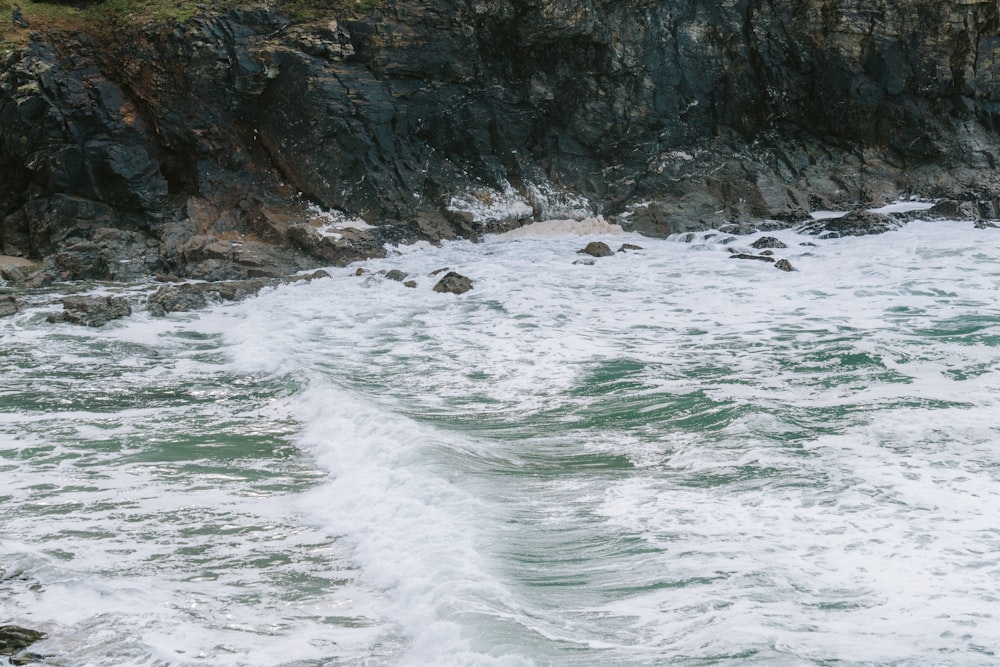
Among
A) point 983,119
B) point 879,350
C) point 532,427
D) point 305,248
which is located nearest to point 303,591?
point 532,427

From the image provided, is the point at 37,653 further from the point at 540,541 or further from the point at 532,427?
the point at 532,427

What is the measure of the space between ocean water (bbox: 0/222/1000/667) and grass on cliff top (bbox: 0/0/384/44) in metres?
8.32

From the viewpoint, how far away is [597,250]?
17172 mm

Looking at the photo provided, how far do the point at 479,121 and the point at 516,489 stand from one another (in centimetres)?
1441

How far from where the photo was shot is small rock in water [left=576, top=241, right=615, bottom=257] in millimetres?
17141

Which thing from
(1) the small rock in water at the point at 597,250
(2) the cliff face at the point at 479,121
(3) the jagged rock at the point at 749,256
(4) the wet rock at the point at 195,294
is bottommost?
(3) the jagged rock at the point at 749,256

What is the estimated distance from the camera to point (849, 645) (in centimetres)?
433

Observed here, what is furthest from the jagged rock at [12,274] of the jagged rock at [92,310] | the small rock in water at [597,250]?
the small rock in water at [597,250]

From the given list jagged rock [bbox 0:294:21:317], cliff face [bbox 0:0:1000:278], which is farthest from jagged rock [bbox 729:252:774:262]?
jagged rock [bbox 0:294:21:317]

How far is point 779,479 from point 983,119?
57.0 ft

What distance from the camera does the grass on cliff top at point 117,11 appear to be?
59.9 ft

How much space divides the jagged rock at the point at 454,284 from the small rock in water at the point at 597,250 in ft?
10.3

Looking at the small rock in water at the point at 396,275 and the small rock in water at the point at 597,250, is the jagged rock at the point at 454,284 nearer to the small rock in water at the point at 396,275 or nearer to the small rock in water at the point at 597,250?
the small rock in water at the point at 396,275

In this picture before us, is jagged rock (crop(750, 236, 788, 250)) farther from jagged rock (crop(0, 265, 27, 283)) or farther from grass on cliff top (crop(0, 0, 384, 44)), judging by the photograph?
jagged rock (crop(0, 265, 27, 283))
